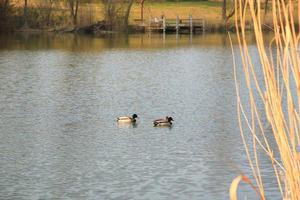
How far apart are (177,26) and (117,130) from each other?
134 ft

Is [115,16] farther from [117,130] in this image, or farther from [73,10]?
[117,130]

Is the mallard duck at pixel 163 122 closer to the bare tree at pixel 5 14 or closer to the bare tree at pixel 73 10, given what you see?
the bare tree at pixel 5 14

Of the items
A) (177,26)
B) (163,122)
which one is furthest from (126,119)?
(177,26)

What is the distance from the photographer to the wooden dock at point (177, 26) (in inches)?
2264

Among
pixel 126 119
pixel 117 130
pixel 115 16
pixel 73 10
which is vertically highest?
pixel 73 10

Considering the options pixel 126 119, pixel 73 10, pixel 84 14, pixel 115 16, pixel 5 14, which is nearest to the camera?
pixel 126 119

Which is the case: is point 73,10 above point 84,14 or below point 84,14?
above

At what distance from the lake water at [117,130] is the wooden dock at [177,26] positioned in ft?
68.7

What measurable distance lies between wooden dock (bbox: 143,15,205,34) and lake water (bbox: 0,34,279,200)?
20.9m

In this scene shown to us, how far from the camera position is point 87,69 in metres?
31.9

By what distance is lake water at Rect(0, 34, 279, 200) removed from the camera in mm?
12305

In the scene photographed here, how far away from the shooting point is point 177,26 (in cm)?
5806

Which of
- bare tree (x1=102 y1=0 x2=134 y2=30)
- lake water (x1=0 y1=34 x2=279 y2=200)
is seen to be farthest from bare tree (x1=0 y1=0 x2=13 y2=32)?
lake water (x1=0 y1=34 x2=279 y2=200)

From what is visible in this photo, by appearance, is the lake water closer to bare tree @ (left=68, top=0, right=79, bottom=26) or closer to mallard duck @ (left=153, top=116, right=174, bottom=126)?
mallard duck @ (left=153, top=116, right=174, bottom=126)
